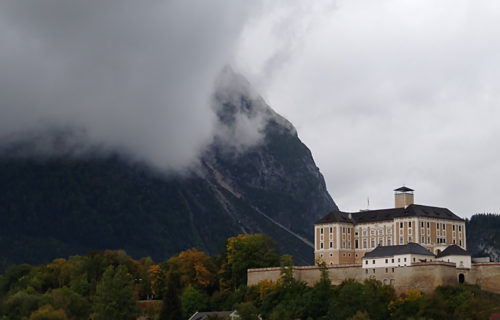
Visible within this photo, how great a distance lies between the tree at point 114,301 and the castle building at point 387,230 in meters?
27.1

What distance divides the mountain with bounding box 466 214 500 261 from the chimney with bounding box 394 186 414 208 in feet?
172

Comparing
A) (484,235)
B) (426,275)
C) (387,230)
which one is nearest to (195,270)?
(387,230)

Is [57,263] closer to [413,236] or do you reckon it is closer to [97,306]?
[97,306]

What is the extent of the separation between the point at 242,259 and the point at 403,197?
82.7 ft

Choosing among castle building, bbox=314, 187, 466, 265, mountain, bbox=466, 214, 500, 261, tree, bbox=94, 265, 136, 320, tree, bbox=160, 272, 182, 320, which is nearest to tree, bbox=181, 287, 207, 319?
tree, bbox=160, 272, 182, 320

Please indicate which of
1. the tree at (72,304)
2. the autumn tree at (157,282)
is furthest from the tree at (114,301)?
the autumn tree at (157,282)

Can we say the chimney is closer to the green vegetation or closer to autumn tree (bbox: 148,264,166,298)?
the green vegetation

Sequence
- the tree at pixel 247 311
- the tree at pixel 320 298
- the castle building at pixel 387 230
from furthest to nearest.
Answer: the castle building at pixel 387 230, the tree at pixel 247 311, the tree at pixel 320 298

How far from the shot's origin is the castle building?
379 feet

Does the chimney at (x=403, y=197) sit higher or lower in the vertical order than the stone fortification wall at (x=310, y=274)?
higher

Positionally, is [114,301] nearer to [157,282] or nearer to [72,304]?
[72,304]

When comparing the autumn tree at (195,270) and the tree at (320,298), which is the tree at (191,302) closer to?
the autumn tree at (195,270)

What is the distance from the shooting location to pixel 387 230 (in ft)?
387

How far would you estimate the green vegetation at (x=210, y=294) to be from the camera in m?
90.8
